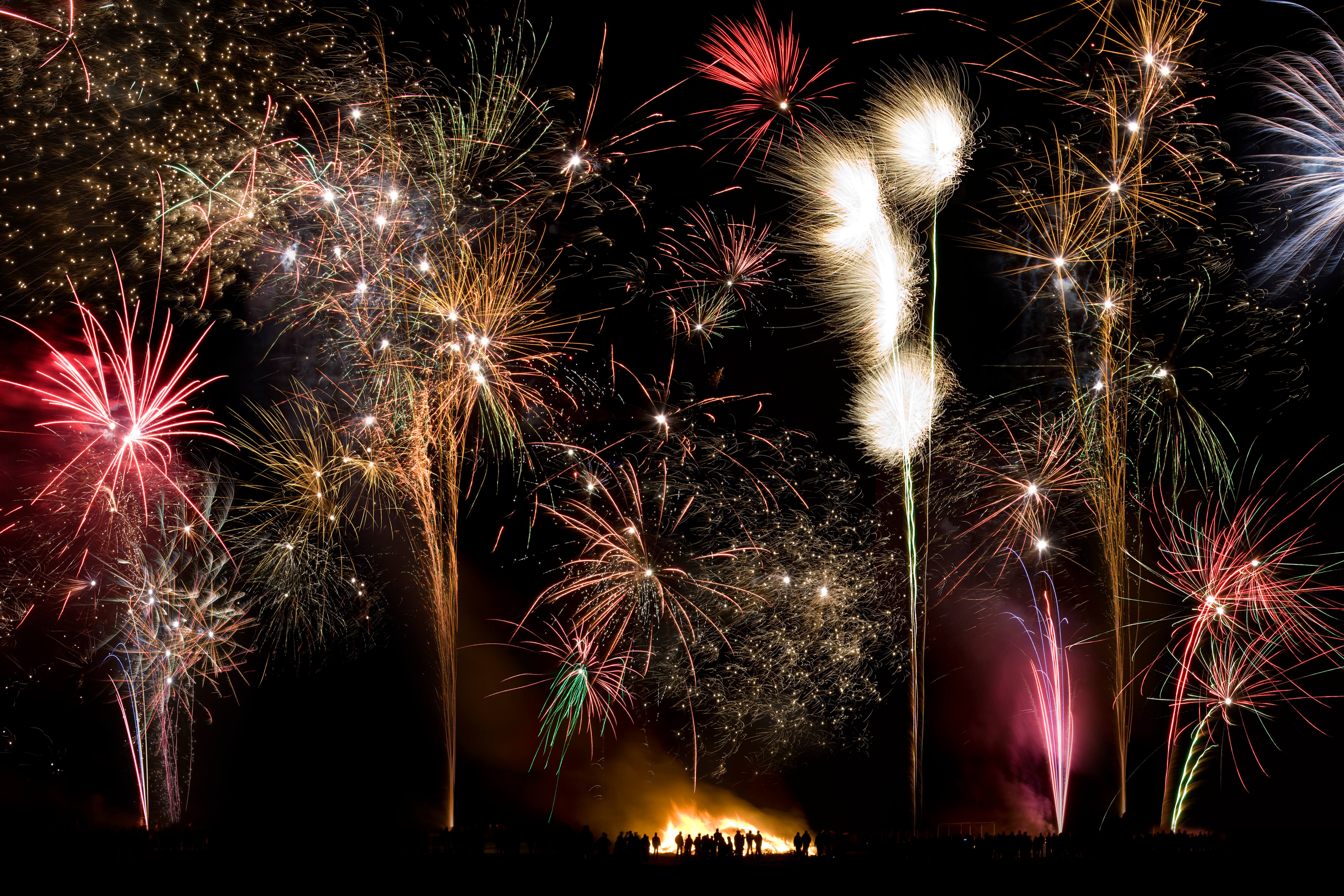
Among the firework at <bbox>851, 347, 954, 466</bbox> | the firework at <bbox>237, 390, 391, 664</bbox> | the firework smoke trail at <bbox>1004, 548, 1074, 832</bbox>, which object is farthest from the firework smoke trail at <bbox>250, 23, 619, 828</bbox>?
the firework smoke trail at <bbox>1004, 548, 1074, 832</bbox>

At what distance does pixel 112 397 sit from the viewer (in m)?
12.5

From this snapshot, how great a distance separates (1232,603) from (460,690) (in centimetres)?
1459

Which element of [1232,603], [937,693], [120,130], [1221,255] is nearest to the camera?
[120,130]

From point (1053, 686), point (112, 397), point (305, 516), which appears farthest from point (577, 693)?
point (112, 397)

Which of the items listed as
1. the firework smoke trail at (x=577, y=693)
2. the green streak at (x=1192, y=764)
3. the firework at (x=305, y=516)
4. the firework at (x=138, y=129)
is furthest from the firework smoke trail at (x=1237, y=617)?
the firework at (x=138, y=129)

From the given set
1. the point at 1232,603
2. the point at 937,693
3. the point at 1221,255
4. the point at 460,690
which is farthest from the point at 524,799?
the point at 1221,255

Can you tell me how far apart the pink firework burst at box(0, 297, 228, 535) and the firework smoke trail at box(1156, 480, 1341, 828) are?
1520cm

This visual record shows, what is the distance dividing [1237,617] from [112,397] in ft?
57.7

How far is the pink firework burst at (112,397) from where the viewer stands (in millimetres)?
11914

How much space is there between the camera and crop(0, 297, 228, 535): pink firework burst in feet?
39.1

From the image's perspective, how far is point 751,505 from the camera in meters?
15.7

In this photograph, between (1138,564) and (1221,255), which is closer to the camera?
(1221,255)

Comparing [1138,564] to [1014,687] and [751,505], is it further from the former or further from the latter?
[751,505]

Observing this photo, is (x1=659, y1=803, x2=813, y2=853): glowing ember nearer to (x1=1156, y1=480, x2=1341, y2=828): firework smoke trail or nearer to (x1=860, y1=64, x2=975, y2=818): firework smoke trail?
(x1=860, y1=64, x2=975, y2=818): firework smoke trail
